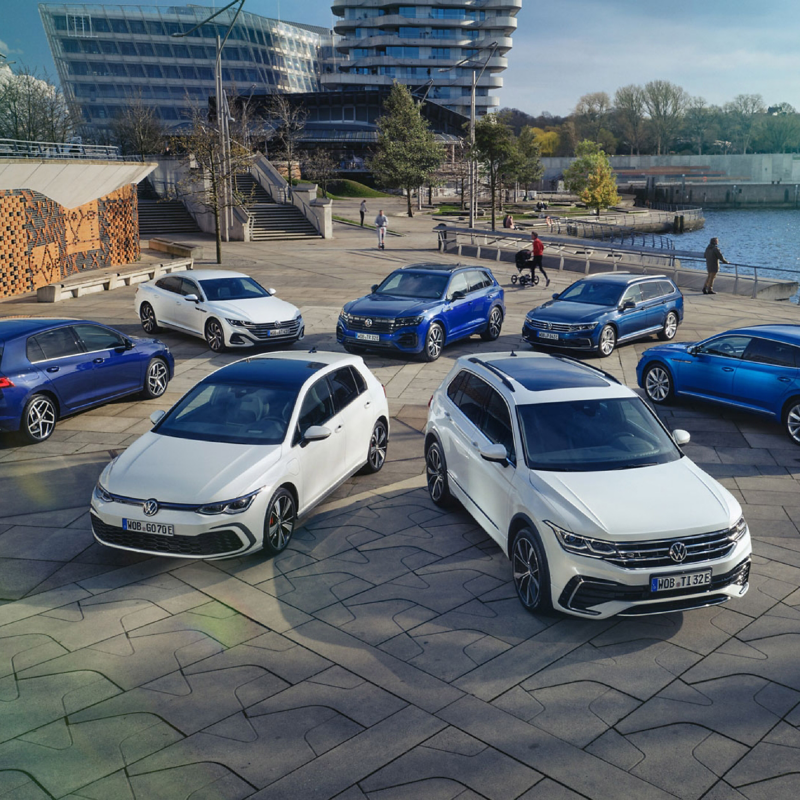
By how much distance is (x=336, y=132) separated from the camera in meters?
96.9

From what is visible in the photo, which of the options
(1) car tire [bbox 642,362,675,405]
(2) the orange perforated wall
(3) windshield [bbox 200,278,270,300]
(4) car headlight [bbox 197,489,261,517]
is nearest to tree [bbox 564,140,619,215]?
(2) the orange perforated wall

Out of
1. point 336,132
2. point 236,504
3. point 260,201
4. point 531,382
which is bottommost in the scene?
point 236,504

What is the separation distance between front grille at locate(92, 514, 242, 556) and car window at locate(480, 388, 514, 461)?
2.47 m

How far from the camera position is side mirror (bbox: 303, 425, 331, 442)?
8117mm

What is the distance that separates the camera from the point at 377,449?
402 inches

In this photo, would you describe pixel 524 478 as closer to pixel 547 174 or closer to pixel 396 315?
pixel 396 315

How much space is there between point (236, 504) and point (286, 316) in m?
9.85

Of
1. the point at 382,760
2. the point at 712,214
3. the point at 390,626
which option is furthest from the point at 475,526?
the point at 712,214

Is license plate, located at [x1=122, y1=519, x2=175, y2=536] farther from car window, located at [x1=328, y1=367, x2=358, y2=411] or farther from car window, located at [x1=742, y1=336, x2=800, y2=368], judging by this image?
car window, located at [x1=742, y1=336, x2=800, y2=368]

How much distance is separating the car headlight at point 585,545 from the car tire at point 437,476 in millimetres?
2558

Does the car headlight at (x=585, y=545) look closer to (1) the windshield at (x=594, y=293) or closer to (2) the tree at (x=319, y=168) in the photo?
(1) the windshield at (x=594, y=293)

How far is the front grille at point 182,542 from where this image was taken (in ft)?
23.4

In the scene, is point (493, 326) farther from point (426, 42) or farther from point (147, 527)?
point (426, 42)

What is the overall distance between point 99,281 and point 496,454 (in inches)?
821
